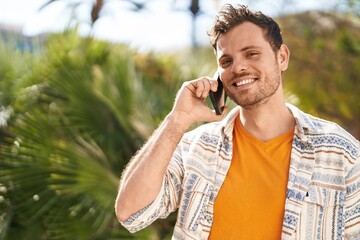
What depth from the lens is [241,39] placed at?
8.13 feet

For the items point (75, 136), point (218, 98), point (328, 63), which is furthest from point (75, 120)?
point (328, 63)

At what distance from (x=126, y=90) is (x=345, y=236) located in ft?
10.6

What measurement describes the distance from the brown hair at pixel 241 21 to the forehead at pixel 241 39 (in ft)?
0.07

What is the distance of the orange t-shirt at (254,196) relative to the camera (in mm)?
2238

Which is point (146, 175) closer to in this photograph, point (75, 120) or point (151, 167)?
point (151, 167)

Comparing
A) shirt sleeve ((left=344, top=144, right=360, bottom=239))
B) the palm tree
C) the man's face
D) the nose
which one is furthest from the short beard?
the palm tree

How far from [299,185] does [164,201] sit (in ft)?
1.66

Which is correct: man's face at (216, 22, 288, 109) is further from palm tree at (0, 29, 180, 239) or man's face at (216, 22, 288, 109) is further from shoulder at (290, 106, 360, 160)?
palm tree at (0, 29, 180, 239)

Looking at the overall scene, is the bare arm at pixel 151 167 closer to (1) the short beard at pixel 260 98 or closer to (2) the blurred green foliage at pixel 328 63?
(1) the short beard at pixel 260 98

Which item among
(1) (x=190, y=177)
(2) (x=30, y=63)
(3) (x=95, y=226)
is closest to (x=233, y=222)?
(1) (x=190, y=177)

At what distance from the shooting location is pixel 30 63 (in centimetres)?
600

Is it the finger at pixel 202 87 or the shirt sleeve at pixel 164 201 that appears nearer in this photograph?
the shirt sleeve at pixel 164 201

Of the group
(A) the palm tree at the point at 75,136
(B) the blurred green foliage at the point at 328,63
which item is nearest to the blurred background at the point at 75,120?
(A) the palm tree at the point at 75,136

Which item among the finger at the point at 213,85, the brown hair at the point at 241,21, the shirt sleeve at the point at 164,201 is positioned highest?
the brown hair at the point at 241,21
